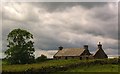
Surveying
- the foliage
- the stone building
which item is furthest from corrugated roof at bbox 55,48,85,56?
the foliage

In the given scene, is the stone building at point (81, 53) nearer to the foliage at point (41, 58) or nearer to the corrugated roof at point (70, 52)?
the corrugated roof at point (70, 52)

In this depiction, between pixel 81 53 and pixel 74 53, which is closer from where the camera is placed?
pixel 81 53

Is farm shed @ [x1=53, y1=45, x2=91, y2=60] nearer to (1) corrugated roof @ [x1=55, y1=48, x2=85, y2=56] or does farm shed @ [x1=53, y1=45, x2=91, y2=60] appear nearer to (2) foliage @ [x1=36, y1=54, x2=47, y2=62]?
(1) corrugated roof @ [x1=55, y1=48, x2=85, y2=56]

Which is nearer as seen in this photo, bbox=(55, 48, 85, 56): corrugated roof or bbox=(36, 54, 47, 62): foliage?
bbox=(36, 54, 47, 62): foliage

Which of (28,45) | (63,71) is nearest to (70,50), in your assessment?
(28,45)

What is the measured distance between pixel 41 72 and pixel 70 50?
50557 mm

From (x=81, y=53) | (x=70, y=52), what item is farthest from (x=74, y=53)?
(x=81, y=53)

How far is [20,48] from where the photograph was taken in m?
80.8

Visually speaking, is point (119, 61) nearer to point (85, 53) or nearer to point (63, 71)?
point (63, 71)

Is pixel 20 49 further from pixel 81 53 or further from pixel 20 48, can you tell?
pixel 81 53

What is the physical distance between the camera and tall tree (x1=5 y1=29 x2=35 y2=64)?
80750mm

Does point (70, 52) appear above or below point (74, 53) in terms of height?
above

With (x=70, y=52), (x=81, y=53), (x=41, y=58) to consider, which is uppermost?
(x=70, y=52)

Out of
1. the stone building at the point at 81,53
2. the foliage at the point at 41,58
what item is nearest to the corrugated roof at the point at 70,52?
the stone building at the point at 81,53
